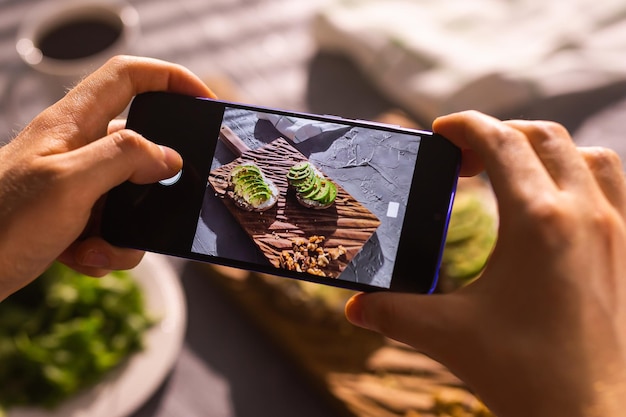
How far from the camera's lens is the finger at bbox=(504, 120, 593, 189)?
47 centimetres

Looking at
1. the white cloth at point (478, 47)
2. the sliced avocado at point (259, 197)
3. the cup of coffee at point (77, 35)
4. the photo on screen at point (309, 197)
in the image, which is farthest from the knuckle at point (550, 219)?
the cup of coffee at point (77, 35)

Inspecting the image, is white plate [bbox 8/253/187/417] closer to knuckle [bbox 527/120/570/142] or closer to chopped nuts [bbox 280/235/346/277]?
chopped nuts [bbox 280/235/346/277]

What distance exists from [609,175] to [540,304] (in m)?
0.15

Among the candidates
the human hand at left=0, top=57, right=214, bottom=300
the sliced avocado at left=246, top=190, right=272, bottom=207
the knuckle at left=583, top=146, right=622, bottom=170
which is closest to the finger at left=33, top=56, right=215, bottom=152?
the human hand at left=0, top=57, right=214, bottom=300

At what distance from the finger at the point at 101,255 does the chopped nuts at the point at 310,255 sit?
161mm

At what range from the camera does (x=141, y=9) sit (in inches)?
44.1

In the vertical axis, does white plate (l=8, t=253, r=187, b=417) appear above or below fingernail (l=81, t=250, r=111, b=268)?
below

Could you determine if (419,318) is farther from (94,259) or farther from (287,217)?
(94,259)

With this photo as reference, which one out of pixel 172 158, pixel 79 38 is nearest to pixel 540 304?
pixel 172 158

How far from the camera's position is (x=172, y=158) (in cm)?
55

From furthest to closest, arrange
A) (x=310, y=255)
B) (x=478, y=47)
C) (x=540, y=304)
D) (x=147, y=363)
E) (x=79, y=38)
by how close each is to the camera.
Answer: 1. (x=478, y=47)
2. (x=79, y=38)
3. (x=147, y=363)
4. (x=310, y=255)
5. (x=540, y=304)

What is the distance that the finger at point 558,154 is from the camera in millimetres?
473

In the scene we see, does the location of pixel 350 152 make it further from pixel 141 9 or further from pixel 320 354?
pixel 141 9

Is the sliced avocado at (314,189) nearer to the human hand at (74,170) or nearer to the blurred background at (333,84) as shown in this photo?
the human hand at (74,170)
